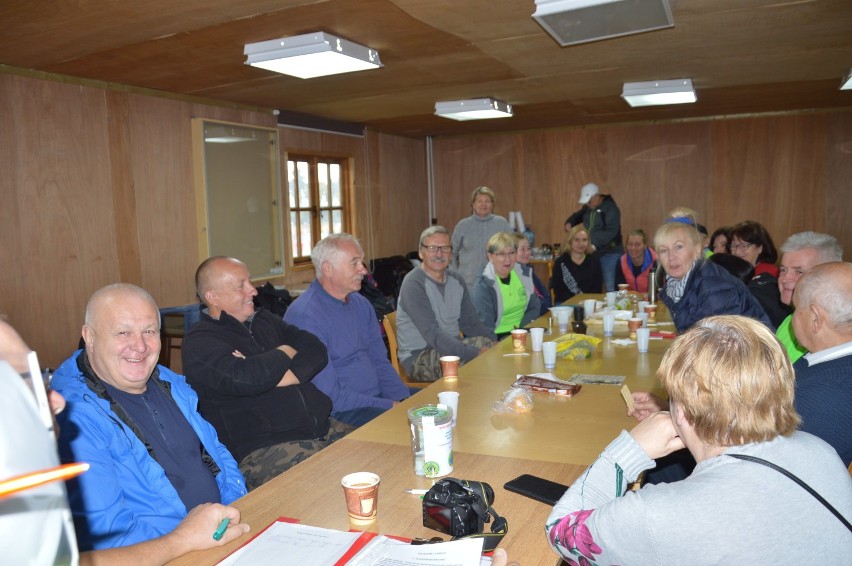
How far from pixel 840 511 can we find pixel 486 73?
4.76 meters

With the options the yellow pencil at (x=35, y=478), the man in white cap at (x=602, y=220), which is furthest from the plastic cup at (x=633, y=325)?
the man in white cap at (x=602, y=220)

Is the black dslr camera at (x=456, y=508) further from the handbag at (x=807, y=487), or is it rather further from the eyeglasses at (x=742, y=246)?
the eyeglasses at (x=742, y=246)

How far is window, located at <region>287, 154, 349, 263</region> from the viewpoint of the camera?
7.78 m

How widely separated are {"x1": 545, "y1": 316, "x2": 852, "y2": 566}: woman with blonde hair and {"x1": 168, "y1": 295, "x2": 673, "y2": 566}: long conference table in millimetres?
267

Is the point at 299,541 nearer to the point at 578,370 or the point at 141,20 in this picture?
the point at 578,370

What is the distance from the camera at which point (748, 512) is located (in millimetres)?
1131

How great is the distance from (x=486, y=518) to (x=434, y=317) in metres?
2.54

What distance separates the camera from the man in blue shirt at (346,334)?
10.2 ft

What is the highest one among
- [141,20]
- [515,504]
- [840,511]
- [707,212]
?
[141,20]

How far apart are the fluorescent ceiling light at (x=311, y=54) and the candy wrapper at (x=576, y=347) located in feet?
7.37

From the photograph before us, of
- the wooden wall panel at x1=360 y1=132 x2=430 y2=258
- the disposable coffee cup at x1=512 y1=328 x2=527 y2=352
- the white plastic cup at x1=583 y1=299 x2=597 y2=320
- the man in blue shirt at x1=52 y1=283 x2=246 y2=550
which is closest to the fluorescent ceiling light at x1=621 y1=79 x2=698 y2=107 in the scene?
the white plastic cup at x1=583 y1=299 x2=597 y2=320

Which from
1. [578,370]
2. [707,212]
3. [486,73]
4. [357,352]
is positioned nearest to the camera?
[578,370]

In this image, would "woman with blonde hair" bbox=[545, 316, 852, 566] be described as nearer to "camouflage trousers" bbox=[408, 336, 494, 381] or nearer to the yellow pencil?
the yellow pencil

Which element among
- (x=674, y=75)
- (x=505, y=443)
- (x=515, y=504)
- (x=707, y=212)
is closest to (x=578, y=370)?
(x=505, y=443)
